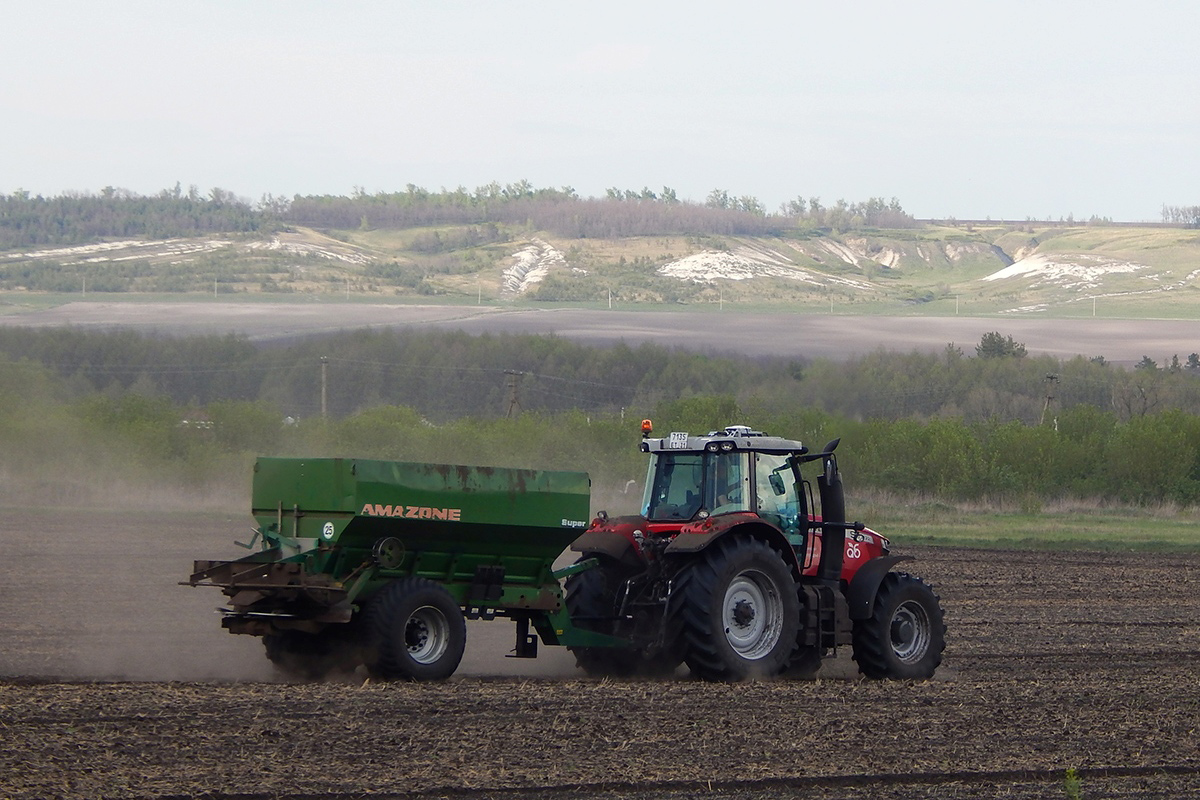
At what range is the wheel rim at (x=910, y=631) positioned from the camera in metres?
13.7

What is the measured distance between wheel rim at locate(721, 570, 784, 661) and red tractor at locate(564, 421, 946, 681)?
0.01m

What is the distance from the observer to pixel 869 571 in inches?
531

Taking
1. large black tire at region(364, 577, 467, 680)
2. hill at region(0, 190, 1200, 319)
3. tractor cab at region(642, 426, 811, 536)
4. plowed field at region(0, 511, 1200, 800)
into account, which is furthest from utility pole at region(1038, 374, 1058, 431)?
large black tire at region(364, 577, 467, 680)

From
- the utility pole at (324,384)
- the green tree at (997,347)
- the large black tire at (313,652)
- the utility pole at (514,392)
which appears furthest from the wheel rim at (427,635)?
the green tree at (997,347)

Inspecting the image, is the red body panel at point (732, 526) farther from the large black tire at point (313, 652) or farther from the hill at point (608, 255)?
the hill at point (608, 255)

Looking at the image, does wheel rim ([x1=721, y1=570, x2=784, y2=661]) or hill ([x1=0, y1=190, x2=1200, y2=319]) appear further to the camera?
hill ([x1=0, y1=190, x2=1200, y2=319])

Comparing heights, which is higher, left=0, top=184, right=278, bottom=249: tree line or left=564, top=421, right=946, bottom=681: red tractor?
left=0, top=184, right=278, bottom=249: tree line

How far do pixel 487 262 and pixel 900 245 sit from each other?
6224cm

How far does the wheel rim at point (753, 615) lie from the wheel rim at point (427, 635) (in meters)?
2.59

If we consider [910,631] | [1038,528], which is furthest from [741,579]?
[1038,528]

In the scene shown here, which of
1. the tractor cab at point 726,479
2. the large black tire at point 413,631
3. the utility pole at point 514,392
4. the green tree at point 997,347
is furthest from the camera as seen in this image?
the green tree at point 997,347

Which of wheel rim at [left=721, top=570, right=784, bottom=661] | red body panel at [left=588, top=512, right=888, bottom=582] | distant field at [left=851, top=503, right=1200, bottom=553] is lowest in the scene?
distant field at [left=851, top=503, right=1200, bottom=553]

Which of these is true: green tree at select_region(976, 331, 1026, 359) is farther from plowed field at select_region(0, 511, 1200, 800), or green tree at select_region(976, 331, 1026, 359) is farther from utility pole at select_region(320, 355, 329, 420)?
plowed field at select_region(0, 511, 1200, 800)

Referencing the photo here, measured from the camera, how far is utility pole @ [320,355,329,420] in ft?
156
